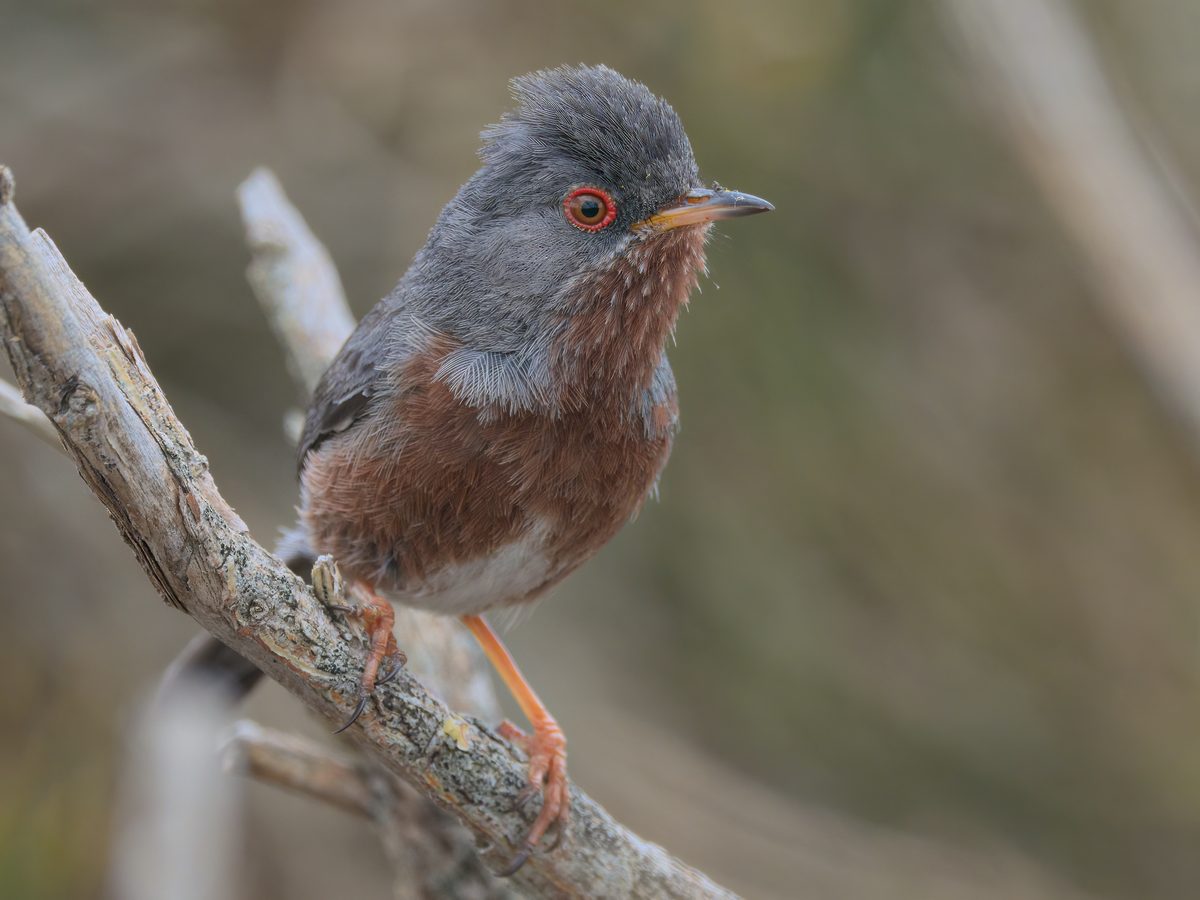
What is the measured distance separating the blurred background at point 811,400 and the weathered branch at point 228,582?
3.64m

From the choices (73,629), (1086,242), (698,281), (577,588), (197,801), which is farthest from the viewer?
(577,588)

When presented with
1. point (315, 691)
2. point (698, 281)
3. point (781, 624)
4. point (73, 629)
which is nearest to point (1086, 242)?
point (698, 281)

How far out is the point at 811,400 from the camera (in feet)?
24.6

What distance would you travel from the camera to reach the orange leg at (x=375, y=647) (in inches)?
128

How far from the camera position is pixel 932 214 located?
7.63 m

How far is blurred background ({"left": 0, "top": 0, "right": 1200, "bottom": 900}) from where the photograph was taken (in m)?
7.18

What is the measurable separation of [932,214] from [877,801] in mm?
4316

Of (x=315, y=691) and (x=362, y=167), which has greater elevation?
(x=362, y=167)

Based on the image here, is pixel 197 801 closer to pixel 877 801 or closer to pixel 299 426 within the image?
pixel 299 426

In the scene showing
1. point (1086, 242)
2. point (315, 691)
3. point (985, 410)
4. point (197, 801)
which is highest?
point (985, 410)

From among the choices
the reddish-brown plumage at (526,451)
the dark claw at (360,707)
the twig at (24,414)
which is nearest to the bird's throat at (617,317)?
the reddish-brown plumage at (526,451)

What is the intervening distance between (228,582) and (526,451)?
3.83ft

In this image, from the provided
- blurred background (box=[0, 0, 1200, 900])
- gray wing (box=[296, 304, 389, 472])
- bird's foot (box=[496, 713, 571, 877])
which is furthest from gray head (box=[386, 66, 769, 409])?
blurred background (box=[0, 0, 1200, 900])

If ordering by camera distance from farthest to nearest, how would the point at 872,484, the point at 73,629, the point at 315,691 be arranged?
1. the point at 872,484
2. the point at 73,629
3. the point at 315,691
